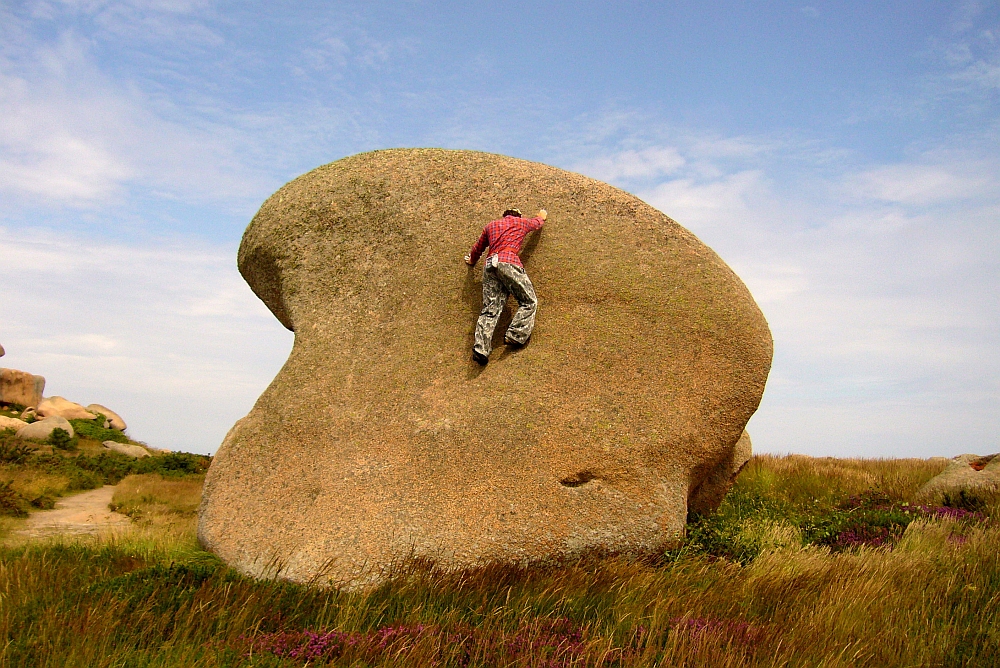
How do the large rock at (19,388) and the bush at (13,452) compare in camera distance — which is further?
the large rock at (19,388)

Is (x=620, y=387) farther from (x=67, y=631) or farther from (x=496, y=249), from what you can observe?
(x=67, y=631)

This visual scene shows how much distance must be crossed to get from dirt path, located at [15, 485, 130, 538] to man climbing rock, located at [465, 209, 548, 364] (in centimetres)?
593

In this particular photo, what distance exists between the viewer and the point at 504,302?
293 inches

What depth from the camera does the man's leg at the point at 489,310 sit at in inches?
284

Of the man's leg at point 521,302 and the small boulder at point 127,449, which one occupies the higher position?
the man's leg at point 521,302

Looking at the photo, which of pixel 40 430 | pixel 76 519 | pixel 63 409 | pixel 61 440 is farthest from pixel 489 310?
pixel 63 409

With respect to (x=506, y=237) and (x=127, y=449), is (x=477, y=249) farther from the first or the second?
(x=127, y=449)

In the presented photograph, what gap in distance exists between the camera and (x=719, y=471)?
7965mm

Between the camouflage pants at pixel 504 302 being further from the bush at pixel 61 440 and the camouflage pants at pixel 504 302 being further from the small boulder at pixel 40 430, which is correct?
the small boulder at pixel 40 430

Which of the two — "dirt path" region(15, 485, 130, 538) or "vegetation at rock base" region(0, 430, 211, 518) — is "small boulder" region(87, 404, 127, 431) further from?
"dirt path" region(15, 485, 130, 538)

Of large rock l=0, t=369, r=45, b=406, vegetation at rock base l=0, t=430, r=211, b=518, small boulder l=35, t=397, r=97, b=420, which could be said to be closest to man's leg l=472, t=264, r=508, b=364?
vegetation at rock base l=0, t=430, r=211, b=518

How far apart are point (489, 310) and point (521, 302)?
1.16 ft

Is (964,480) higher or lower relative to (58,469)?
higher

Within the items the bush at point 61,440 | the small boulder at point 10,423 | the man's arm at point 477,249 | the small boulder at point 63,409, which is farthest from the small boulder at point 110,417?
the man's arm at point 477,249
